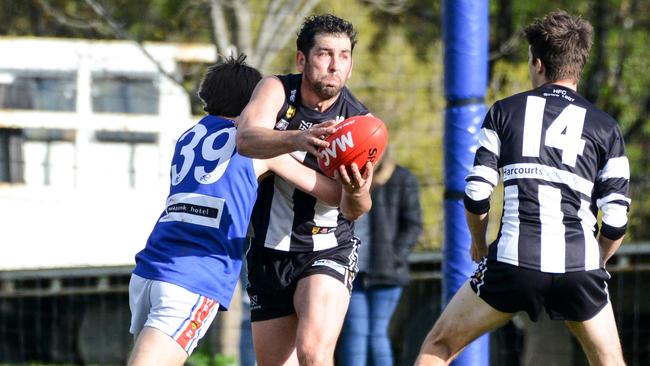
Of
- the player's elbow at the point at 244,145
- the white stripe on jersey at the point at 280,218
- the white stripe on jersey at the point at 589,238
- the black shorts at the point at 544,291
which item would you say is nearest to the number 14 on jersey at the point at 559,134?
the white stripe on jersey at the point at 589,238

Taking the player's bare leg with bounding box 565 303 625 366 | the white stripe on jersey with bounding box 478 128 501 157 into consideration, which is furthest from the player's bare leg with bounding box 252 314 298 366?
the player's bare leg with bounding box 565 303 625 366

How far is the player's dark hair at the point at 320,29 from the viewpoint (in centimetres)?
502

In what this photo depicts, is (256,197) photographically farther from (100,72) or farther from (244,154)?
(100,72)

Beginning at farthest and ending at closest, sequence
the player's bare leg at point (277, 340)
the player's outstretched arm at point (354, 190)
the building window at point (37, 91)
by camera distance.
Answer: the building window at point (37, 91) < the player's bare leg at point (277, 340) < the player's outstretched arm at point (354, 190)

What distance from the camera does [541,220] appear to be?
502 centimetres

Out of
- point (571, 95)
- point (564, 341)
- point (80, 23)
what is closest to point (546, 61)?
point (571, 95)

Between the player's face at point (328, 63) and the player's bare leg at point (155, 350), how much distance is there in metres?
1.33

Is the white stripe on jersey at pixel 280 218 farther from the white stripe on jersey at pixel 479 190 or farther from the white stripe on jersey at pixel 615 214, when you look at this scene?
the white stripe on jersey at pixel 615 214

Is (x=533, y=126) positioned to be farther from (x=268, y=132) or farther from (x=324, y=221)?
(x=268, y=132)

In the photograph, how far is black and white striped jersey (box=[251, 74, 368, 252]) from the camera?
5172 mm

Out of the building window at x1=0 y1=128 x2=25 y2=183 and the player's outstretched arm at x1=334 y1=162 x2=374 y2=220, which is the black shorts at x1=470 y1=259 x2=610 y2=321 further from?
the building window at x1=0 y1=128 x2=25 y2=183

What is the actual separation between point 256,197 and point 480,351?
6.23ft

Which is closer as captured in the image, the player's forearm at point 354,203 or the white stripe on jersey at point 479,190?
the player's forearm at point 354,203

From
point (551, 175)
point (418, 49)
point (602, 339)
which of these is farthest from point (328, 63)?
point (418, 49)
